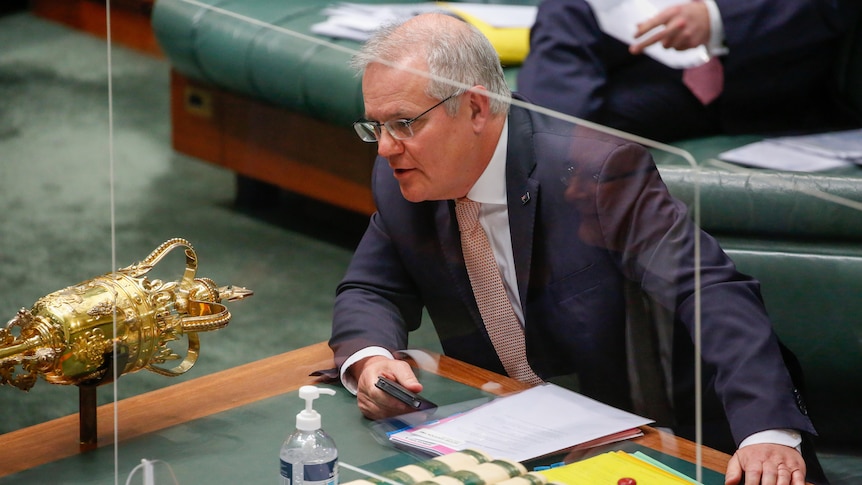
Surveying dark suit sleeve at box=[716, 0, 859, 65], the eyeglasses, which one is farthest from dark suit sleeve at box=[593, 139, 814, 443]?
dark suit sleeve at box=[716, 0, 859, 65]

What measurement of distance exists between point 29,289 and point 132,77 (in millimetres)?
1140

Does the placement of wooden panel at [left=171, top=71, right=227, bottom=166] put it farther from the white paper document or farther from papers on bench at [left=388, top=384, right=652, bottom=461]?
the white paper document

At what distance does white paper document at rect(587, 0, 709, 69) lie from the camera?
2.37 m

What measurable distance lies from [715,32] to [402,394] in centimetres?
142

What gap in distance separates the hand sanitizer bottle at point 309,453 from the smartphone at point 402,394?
7 centimetres

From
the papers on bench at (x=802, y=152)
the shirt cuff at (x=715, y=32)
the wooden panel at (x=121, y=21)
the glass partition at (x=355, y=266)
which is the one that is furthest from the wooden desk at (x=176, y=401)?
the shirt cuff at (x=715, y=32)

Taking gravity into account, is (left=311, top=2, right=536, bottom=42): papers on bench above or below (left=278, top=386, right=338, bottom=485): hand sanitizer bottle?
above

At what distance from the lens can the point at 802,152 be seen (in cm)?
180

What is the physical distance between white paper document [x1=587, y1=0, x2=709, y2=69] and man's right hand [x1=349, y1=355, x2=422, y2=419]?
129cm

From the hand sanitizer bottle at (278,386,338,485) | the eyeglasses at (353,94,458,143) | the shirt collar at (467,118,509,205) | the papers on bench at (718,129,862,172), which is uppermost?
the eyeglasses at (353,94,458,143)

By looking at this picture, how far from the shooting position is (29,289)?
2.63 meters

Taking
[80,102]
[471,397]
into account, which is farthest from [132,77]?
[80,102]

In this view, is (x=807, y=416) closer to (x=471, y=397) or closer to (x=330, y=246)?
(x=471, y=397)

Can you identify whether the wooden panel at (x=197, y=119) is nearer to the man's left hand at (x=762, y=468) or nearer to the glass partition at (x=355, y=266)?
the glass partition at (x=355, y=266)
